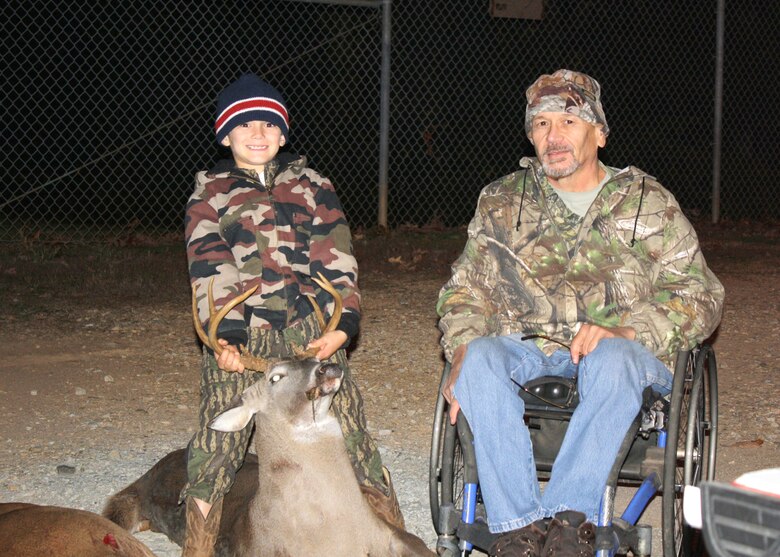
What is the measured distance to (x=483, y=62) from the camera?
11.2m

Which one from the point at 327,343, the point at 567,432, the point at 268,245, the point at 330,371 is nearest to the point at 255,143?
the point at 268,245

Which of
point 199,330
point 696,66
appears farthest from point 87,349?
point 696,66

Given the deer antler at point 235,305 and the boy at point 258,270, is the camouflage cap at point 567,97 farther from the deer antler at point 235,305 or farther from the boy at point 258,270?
the deer antler at point 235,305

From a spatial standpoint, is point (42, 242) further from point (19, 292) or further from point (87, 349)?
point (87, 349)

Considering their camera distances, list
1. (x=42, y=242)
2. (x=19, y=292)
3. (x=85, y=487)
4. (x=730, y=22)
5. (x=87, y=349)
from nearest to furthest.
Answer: (x=85, y=487), (x=87, y=349), (x=19, y=292), (x=42, y=242), (x=730, y=22)

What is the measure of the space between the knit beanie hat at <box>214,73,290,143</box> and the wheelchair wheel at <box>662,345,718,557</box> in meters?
1.70

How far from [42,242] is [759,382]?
626cm

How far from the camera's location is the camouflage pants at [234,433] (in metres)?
3.69

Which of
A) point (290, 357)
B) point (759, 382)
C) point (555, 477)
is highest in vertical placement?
point (290, 357)

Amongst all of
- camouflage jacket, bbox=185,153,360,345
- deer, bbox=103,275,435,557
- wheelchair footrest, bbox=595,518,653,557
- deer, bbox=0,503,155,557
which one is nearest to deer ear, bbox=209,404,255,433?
deer, bbox=103,275,435,557

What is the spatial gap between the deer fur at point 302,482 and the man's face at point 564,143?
1131mm

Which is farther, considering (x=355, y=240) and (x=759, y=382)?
(x=355, y=240)

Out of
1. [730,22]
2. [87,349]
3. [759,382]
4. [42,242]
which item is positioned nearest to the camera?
[759,382]

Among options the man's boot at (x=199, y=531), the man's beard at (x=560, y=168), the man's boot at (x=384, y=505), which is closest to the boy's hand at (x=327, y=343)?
the man's boot at (x=384, y=505)
